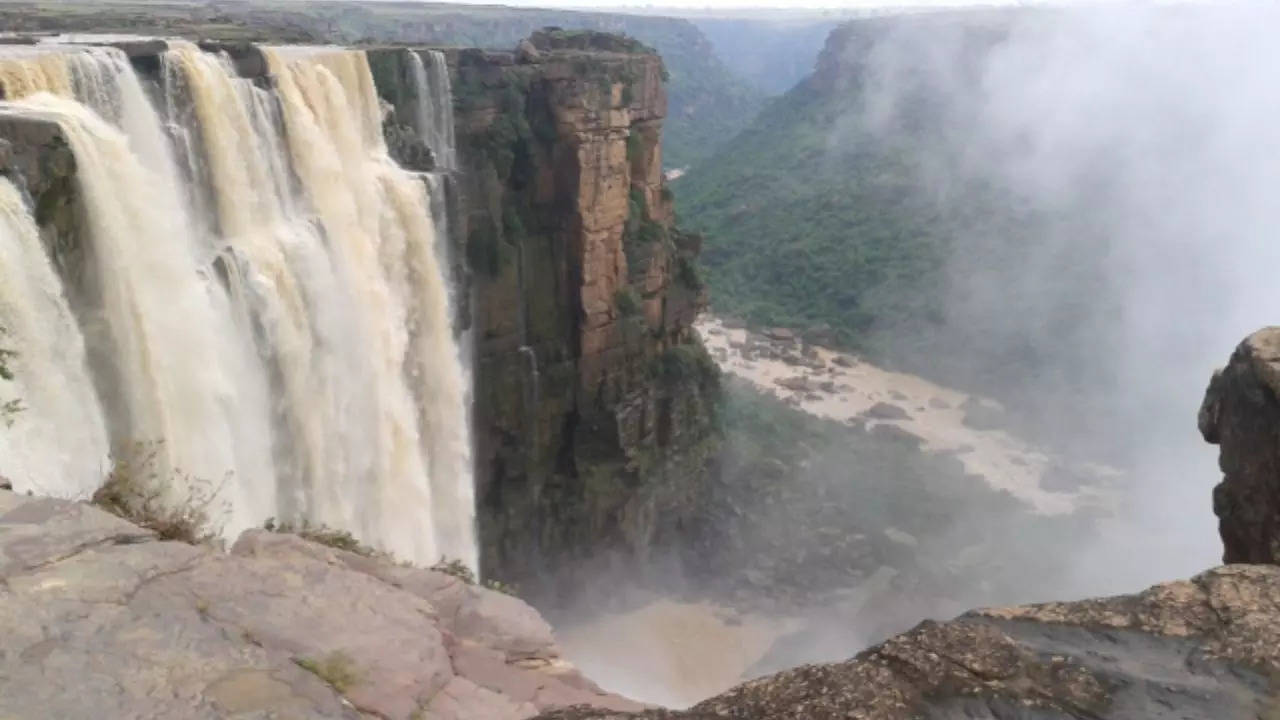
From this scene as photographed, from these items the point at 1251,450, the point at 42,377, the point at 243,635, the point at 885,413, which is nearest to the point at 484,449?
the point at 42,377

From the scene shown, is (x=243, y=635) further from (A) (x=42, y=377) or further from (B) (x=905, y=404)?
(B) (x=905, y=404)

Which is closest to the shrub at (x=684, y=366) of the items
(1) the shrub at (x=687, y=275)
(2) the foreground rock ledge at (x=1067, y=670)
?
(1) the shrub at (x=687, y=275)

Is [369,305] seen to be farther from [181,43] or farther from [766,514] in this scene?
[766,514]

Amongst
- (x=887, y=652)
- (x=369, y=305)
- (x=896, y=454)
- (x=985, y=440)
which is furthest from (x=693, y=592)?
(x=887, y=652)

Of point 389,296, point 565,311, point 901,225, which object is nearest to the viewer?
point 389,296

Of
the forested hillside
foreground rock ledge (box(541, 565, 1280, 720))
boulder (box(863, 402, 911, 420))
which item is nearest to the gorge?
foreground rock ledge (box(541, 565, 1280, 720))

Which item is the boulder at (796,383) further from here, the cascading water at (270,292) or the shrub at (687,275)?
the cascading water at (270,292)
